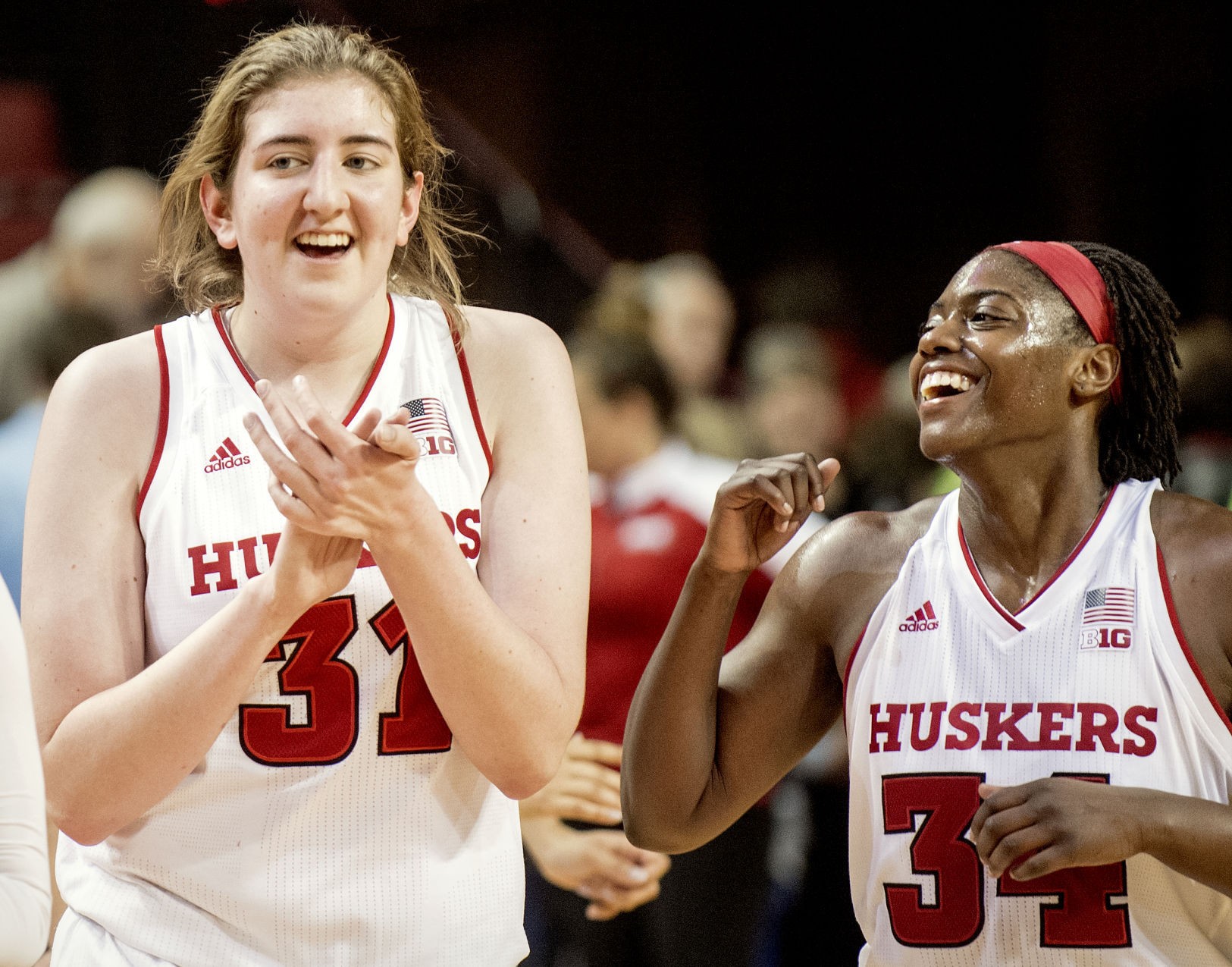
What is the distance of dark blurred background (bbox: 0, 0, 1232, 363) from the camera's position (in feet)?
24.4

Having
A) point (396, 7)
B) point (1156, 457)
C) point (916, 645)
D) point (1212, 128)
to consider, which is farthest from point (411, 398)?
point (1212, 128)

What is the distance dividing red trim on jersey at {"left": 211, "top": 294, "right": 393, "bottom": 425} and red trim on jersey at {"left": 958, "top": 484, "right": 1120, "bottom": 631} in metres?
0.95

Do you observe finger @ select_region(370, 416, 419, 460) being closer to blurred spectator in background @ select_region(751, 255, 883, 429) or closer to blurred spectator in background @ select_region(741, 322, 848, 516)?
blurred spectator in background @ select_region(741, 322, 848, 516)

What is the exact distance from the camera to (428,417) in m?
1.94

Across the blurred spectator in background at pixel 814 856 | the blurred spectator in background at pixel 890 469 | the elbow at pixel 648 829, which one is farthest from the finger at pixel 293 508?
the blurred spectator in background at pixel 890 469

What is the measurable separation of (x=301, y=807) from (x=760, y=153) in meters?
6.64

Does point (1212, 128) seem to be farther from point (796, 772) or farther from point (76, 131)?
point (76, 131)

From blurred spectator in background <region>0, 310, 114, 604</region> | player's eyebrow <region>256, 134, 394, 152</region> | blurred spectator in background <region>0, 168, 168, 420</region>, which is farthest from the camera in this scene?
blurred spectator in background <region>0, 168, 168, 420</region>

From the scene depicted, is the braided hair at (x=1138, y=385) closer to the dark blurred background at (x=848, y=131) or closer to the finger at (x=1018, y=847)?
the finger at (x=1018, y=847)

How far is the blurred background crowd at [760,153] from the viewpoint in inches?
240

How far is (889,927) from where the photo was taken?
2.15 m

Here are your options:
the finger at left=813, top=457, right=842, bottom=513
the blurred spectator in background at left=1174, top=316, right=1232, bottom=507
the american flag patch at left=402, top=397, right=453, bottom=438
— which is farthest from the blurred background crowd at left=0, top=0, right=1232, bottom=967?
the american flag patch at left=402, top=397, right=453, bottom=438

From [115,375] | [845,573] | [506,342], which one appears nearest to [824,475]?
[845,573]

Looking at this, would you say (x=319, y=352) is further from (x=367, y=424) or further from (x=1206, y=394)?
(x=1206, y=394)
